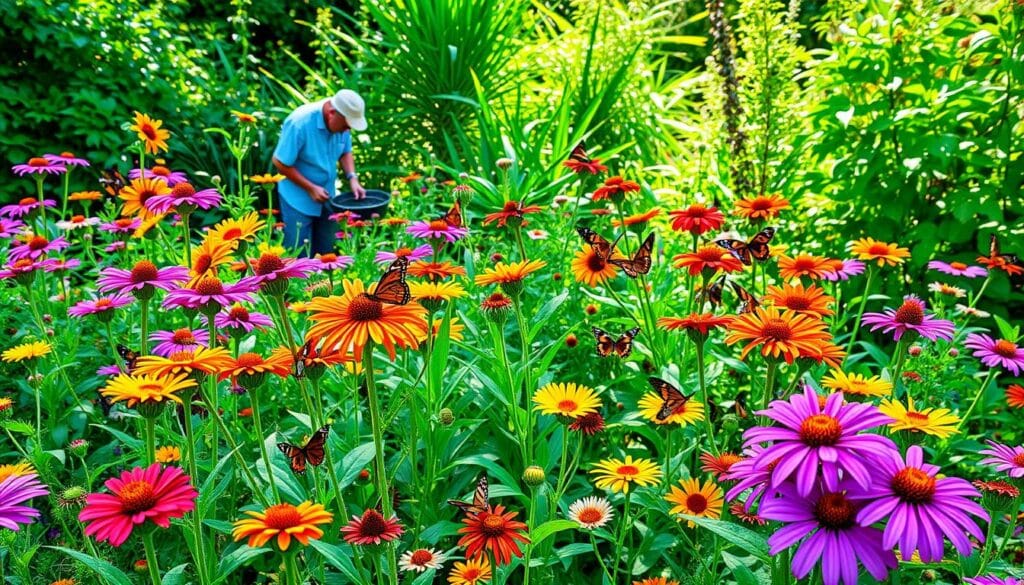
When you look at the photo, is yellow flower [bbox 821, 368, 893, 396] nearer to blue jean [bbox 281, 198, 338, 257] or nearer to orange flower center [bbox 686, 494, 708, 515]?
orange flower center [bbox 686, 494, 708, 515]

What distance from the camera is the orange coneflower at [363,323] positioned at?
93 centimetres

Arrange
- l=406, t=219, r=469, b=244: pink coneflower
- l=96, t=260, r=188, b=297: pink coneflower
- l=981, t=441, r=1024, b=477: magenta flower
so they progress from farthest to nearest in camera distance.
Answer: l=406, t=219, r=469, b=244: pink coneflower
l=96, t=260, r=188, b=297: pink coneflower
l=981, t=441, r=1024, b=477: magenta flower

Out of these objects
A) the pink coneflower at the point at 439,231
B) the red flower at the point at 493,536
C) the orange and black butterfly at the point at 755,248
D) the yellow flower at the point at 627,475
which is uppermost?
the orange and black butterfly at the point at 755,248

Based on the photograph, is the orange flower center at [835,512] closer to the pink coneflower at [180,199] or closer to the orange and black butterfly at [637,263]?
the orange and black butterfly at [637,263]

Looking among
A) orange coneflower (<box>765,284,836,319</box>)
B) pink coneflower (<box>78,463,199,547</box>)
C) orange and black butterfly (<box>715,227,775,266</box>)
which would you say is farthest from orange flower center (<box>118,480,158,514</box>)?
orange and black butterfly (<box>715,227,775,266</box>)

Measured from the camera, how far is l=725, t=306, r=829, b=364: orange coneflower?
105 cm

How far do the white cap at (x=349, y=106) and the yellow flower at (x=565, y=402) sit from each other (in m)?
3.11

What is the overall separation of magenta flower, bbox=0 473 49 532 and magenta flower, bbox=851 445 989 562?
96 centimetres

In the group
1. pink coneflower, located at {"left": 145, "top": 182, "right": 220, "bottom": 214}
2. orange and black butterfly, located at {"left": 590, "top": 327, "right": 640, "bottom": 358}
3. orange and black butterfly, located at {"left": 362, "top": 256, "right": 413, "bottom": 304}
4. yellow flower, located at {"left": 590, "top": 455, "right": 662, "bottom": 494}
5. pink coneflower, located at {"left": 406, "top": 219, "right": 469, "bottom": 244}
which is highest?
orange and black butterfly, located at {"left": 362, "top": 256, "right": 413, "bottom": 304}

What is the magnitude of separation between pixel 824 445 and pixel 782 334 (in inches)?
12.7

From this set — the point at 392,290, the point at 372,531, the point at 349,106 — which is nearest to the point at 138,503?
the point at 372,531

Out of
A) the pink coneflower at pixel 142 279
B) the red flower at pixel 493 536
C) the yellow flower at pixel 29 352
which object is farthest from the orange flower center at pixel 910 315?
the yellow flower at pixel 29 352

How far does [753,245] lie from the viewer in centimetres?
152

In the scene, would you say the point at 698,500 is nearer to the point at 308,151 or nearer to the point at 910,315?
the point at 910,315
